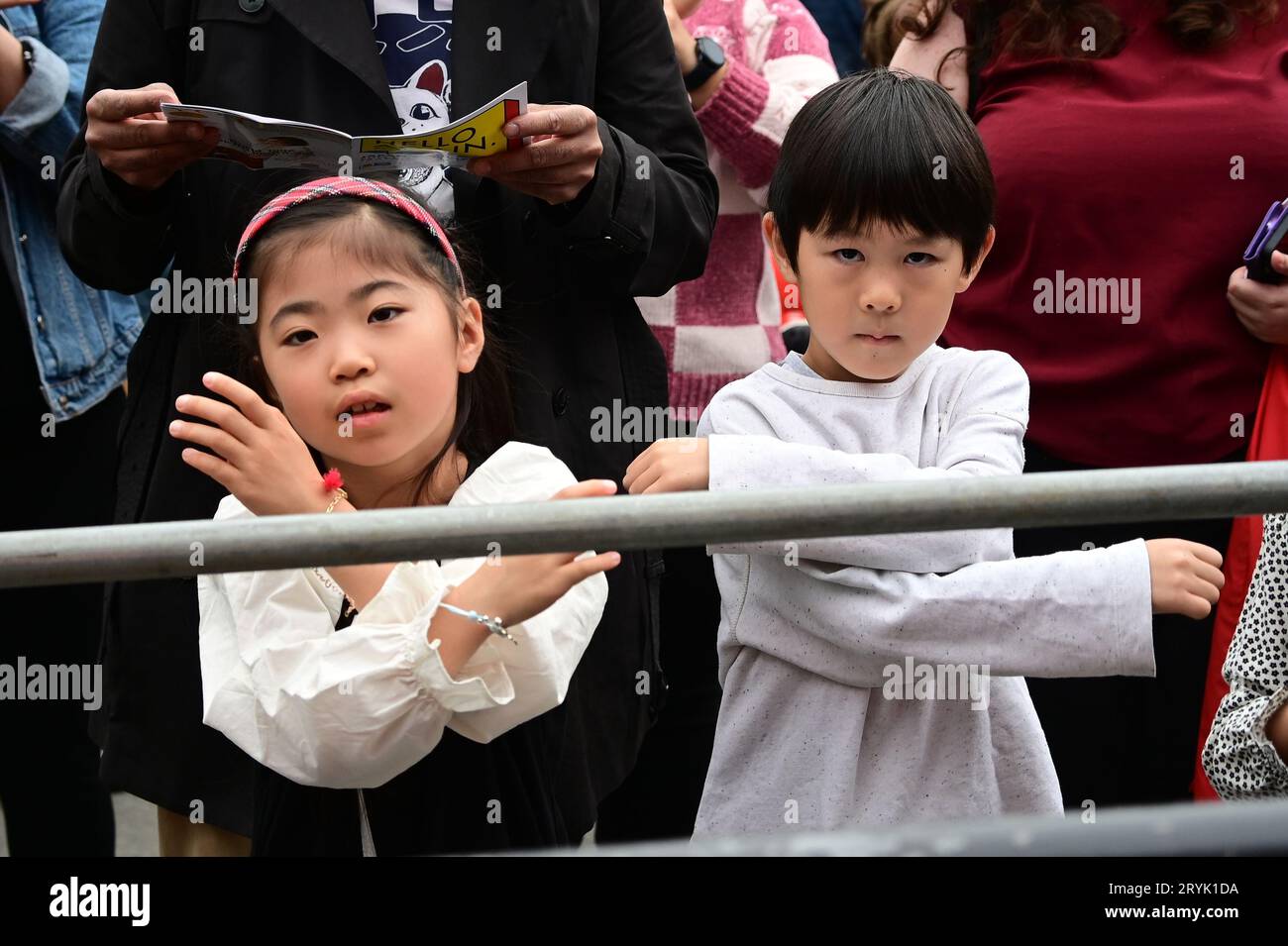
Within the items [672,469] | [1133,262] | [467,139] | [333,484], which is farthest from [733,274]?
[333,484]

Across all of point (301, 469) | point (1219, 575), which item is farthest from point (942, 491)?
point (301, 469)

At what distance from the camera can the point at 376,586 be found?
2.19 metres

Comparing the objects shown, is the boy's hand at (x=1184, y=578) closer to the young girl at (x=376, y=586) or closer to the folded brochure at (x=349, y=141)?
the young girl at (x=376, y=586)

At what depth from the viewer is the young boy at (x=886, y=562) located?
2217mm

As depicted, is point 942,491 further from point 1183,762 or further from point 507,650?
point 1183,762

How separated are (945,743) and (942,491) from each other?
2.48 ft

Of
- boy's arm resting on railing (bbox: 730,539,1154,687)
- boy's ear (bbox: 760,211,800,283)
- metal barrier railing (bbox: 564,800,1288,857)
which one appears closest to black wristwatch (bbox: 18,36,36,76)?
boy's ear (bbox: 760,211,800,283)

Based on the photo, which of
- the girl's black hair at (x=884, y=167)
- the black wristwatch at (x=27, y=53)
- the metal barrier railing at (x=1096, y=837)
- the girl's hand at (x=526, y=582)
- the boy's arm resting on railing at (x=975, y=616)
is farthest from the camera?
the black wristwatch at (x=27, y=53)

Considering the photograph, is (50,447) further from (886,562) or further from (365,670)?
(886,562)

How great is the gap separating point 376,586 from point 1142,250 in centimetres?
159

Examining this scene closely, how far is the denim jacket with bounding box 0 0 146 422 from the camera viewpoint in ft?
11.1

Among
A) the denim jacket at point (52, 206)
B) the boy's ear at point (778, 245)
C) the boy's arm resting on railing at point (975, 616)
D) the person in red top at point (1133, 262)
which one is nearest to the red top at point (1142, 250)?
the person in red top at point (1133, 262)

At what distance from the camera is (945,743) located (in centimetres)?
233

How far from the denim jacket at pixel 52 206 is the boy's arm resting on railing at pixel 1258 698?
2.26 meters
